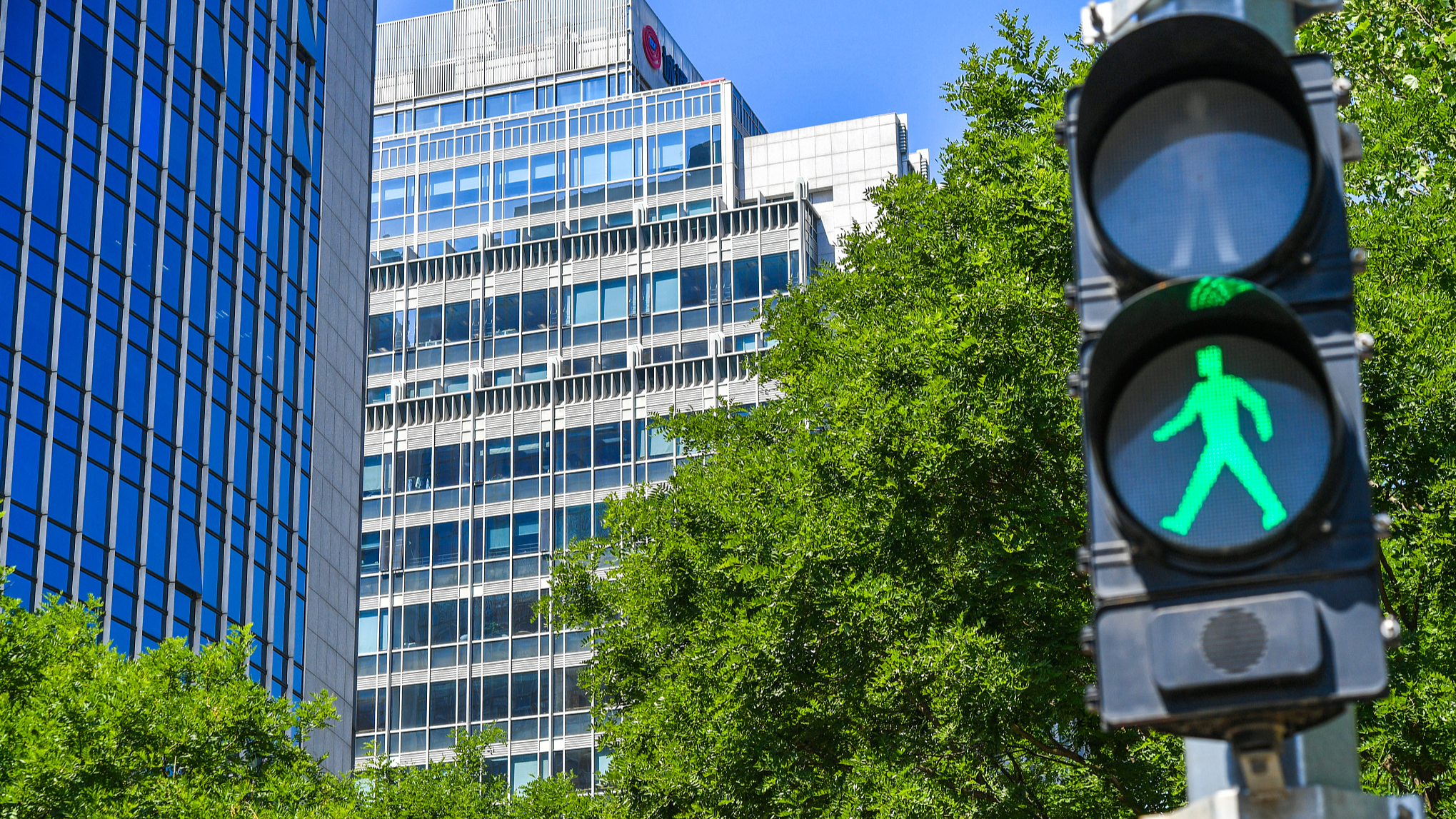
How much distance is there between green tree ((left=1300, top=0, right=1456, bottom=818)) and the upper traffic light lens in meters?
12.8

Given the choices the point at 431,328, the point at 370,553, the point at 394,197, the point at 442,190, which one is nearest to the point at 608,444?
the point at 370,553

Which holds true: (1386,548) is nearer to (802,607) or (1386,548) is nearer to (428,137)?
(802,607)

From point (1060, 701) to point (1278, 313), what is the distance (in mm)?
16077

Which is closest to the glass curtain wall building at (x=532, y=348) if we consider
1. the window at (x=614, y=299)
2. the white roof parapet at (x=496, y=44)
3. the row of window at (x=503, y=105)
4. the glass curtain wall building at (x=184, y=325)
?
the window at (x=614, y=299)

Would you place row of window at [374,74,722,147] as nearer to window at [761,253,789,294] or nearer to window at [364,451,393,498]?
window at [761,253,789,294]

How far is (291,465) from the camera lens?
49906mm

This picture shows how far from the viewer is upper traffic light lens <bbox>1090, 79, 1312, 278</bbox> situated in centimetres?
274

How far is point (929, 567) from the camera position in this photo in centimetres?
1866

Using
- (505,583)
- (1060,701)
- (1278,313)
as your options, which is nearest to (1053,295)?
(1060,701)

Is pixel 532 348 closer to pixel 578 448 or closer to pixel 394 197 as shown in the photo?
pixel 578 448

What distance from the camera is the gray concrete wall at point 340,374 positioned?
51.0m

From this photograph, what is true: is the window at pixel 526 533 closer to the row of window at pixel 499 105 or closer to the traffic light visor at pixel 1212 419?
the row of window at pixel 499 105

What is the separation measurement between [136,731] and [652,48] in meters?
73.9

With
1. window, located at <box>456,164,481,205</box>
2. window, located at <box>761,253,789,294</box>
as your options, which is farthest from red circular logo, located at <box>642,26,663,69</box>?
window, located at <box>761,253,789,294</box>
